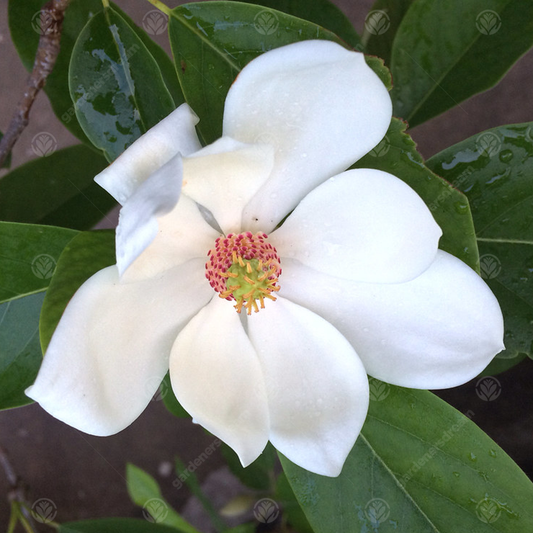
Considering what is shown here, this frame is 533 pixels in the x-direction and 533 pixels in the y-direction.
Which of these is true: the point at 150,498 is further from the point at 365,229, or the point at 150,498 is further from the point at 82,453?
the point at 365,229

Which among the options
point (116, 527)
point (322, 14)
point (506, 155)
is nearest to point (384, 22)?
point (322, 14)

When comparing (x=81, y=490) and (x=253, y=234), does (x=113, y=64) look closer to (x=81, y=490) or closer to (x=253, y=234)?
(x=253, y=234)

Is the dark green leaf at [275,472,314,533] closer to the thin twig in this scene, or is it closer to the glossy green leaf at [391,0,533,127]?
the thin twig

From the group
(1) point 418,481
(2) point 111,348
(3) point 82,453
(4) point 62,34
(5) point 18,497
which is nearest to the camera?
(2) point 111,348

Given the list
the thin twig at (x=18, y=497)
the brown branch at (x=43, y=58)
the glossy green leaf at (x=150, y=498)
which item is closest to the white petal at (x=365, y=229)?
the brown branch at (x=43, y=58)

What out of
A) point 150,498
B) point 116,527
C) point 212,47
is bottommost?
point 150,498

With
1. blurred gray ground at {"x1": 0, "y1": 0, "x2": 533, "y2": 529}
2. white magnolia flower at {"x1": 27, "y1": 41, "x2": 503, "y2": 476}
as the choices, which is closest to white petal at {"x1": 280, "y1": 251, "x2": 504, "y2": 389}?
white magnolia flower at {"x1": 27, "y1": 41, "x2": 503, "y2": 476}
